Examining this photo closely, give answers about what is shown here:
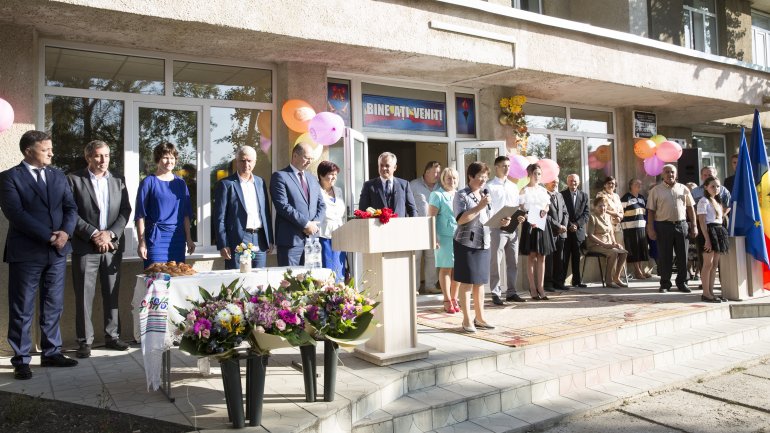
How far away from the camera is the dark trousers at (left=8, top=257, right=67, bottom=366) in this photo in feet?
15.9

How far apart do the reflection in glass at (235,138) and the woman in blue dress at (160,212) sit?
1.16 m

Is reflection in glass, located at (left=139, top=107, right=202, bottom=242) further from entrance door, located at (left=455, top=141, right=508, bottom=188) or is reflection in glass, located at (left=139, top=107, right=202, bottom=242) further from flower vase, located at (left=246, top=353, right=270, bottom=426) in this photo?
entrance door, located at (left=455, top=141, right=508, bottom=188)

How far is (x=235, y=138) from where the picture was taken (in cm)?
733

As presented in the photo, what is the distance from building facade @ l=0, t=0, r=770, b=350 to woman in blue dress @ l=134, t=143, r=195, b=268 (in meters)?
0.82

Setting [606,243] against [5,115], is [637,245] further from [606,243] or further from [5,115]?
[5,115]

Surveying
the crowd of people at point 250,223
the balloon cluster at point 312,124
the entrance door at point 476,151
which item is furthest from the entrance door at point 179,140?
the entrance door at point 476,151

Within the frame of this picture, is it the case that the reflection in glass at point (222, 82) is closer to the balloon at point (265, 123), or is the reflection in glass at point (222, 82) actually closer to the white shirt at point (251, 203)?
the balloon at point (265, 123)

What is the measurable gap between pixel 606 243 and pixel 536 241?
2015 mm

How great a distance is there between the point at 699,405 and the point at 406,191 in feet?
11.9

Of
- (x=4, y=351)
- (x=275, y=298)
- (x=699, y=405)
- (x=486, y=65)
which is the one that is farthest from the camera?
(x=486, y=65)

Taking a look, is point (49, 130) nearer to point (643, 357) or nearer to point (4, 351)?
point (4, 351)

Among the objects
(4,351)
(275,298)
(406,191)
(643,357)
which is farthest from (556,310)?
(4,351)

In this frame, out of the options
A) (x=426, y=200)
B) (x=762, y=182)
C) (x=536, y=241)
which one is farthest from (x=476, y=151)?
(x=762, y=182)

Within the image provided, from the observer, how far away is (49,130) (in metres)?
6.27
